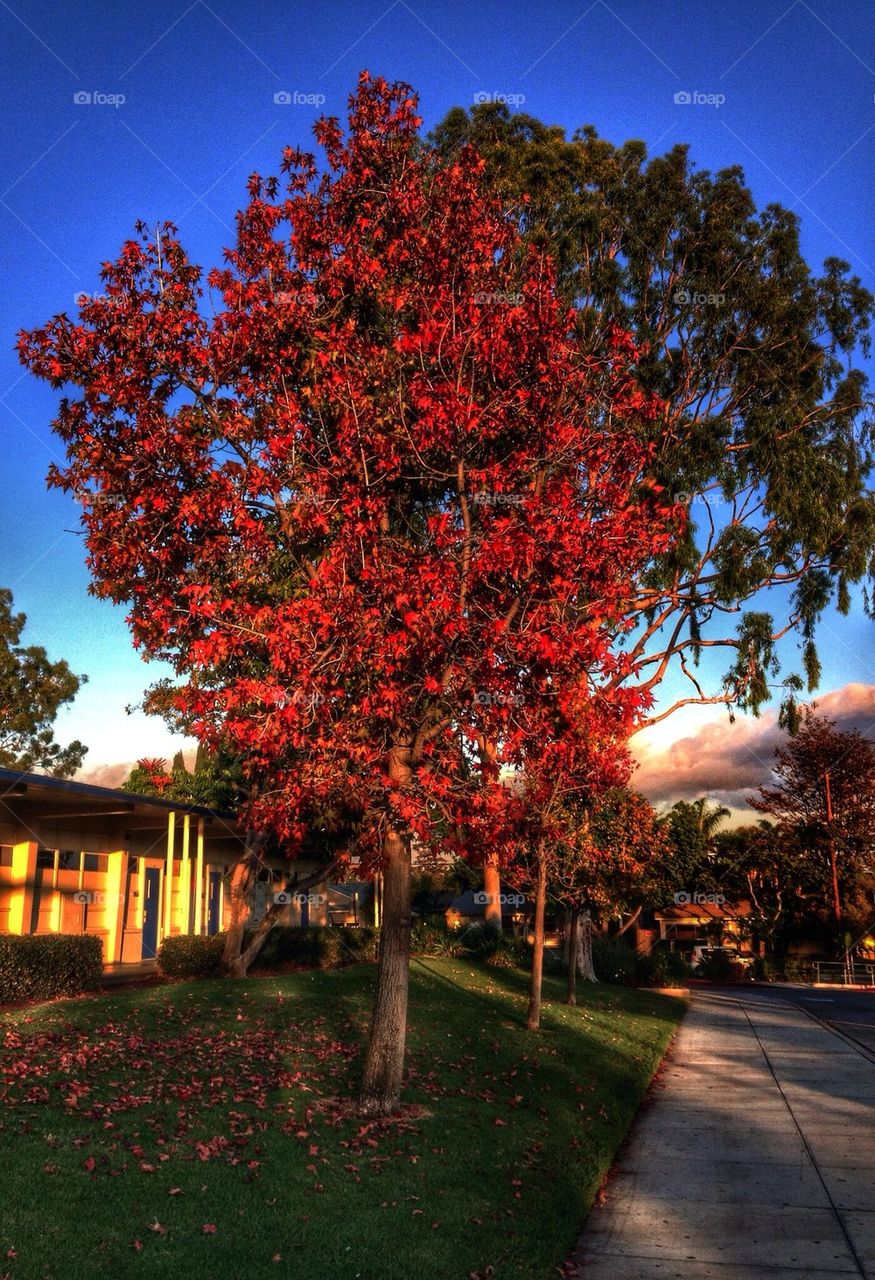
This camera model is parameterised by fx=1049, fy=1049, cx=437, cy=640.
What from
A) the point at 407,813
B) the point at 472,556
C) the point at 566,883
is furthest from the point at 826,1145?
A: the point at 566,883

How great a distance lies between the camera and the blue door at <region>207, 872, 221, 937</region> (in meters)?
29.3

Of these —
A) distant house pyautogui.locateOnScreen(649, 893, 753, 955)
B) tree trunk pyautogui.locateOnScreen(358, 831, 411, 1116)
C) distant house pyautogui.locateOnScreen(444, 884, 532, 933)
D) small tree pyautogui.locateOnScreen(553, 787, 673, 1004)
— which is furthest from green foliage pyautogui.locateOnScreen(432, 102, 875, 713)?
distant house pyautogui.locateOnScreen(649, 893, 753, 955)

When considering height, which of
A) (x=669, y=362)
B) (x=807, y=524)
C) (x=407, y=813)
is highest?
(x=669, y=362)

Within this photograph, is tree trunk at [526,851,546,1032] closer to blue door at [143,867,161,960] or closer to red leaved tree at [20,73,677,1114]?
red leaved tree at [20,73,677,1114]

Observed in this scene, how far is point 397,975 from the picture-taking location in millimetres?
10305

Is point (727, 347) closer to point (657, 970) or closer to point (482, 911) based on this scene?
point (657, 970)

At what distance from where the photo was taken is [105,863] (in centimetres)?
2397

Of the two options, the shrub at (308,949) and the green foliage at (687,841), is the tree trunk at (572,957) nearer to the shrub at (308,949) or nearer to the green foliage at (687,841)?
the shrub at (308,949)

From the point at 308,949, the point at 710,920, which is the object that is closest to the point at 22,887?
the point at 308,949

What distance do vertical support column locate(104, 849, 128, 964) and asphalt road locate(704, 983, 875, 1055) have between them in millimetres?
15588

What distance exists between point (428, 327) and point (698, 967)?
123ft

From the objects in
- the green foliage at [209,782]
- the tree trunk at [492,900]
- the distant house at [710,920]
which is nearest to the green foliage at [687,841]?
the distant house at [710,920]

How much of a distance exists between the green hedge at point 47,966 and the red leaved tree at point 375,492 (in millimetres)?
6463

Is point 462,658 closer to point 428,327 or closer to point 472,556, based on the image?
point 472,556
